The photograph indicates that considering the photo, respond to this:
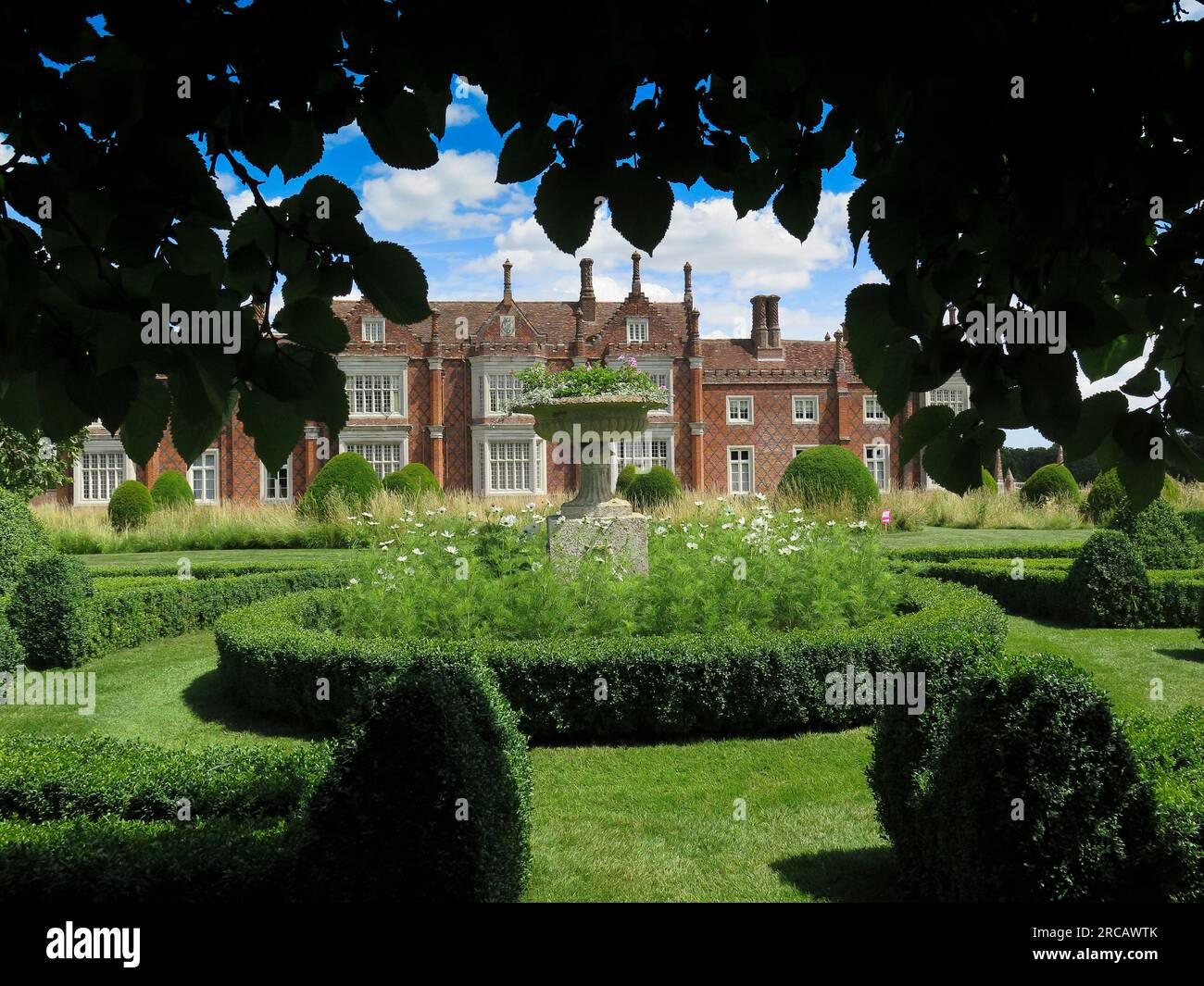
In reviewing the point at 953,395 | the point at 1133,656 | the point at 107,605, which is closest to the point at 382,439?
the point at 953,395

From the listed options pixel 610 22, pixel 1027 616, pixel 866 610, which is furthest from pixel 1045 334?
pixel 1027 616

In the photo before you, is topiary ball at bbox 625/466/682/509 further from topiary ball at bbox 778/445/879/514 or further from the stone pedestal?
the stone pedestal

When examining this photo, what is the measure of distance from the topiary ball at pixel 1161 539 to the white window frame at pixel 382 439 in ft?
79.1

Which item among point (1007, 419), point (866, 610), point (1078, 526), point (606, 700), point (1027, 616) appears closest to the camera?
point (1007, 419)

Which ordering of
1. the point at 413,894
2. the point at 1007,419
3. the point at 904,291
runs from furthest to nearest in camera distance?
the point at 413,894, the point at 1007,419, the point at 904,291

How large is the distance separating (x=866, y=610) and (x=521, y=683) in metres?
3.67

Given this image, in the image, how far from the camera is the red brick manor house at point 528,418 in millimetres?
32812

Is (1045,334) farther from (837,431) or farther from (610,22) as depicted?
(837,431)

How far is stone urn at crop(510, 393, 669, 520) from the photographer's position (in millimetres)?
10352

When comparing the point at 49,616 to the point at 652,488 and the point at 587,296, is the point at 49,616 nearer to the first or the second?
the point at 652,488

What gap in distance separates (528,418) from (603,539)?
23943 millimetres
